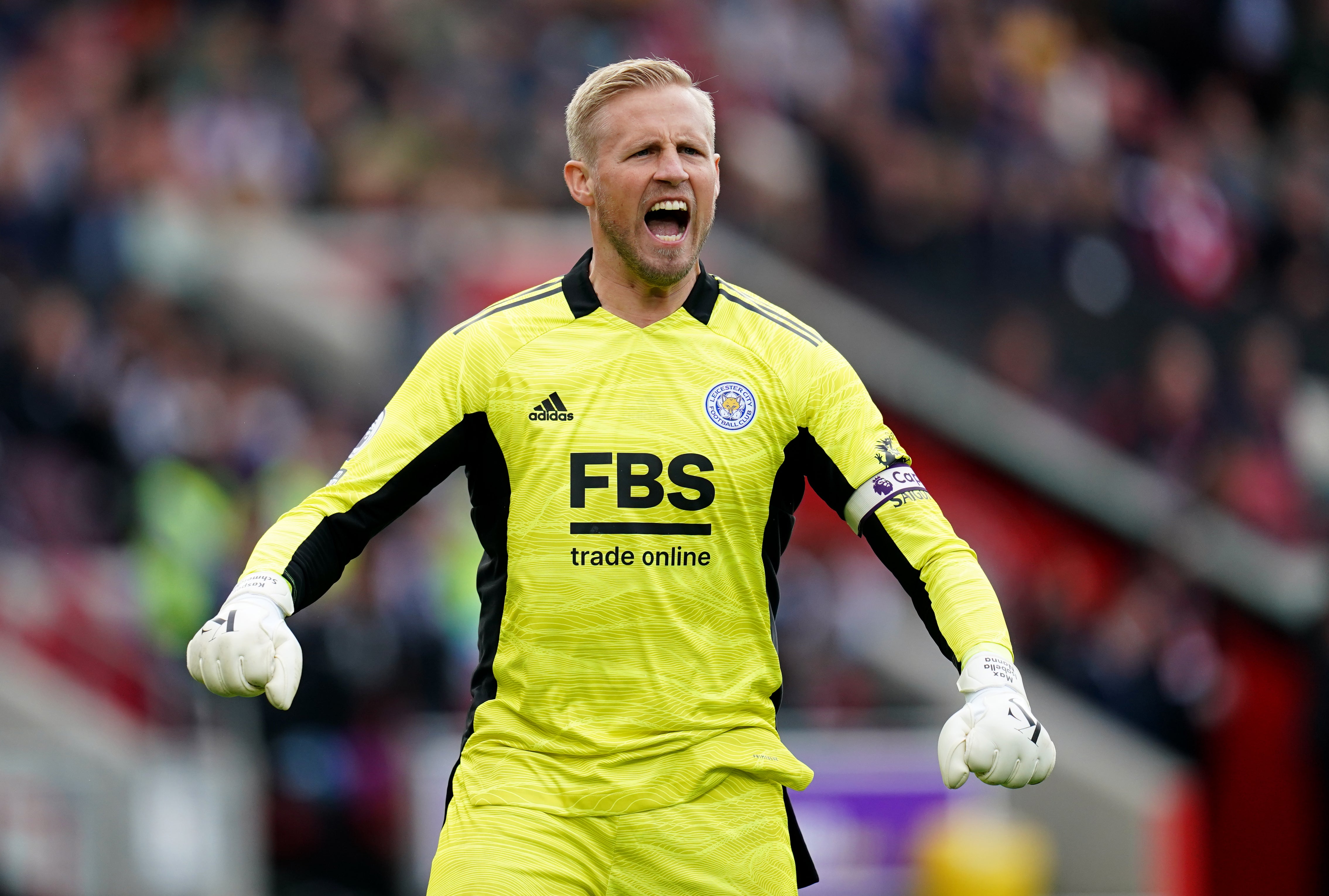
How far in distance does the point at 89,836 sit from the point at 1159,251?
29.6 ft

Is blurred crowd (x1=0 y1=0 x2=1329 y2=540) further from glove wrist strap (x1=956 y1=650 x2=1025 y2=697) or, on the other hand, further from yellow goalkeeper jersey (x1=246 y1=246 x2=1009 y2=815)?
glove wrist strap (x1=956 y1=650 x2=1025 y2=697)

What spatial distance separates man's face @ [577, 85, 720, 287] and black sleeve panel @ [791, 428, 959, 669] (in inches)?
20.7

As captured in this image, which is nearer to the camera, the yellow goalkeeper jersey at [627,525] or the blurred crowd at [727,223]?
the yellow goalkeeper jersey at [627,525]

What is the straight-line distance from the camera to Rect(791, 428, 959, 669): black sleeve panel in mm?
4367

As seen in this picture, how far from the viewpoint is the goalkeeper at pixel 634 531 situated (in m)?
4.31

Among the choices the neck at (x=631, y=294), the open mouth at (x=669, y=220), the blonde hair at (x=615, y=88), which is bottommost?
the neck at (x=631, y=294)

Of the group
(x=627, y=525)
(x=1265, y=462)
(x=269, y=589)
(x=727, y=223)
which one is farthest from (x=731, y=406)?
(x=727, y=223)

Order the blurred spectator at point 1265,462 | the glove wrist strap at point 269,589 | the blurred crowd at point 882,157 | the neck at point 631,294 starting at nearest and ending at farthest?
the glove wrist strap at point 269,589, the neck at point 631,294, the blurred spectator at point 1265,462, the blurred crowd at point 882,157

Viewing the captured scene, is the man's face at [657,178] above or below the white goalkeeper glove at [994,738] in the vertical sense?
above

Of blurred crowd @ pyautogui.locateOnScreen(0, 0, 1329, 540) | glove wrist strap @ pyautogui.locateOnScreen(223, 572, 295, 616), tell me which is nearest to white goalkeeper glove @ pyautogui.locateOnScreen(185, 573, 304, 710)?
glove wrist strap @ pyautogui.locateOnScreen(223, 572, 295, 616)

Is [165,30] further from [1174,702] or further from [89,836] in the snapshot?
[1174,702]

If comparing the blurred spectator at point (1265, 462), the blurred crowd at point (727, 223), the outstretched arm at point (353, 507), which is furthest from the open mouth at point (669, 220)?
the blurred spectator at point (1265, 462)

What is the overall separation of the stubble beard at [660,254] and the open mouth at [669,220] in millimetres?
20

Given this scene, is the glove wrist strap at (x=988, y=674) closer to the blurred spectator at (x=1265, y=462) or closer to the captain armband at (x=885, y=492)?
the captain armband at (x=885, y=492)
